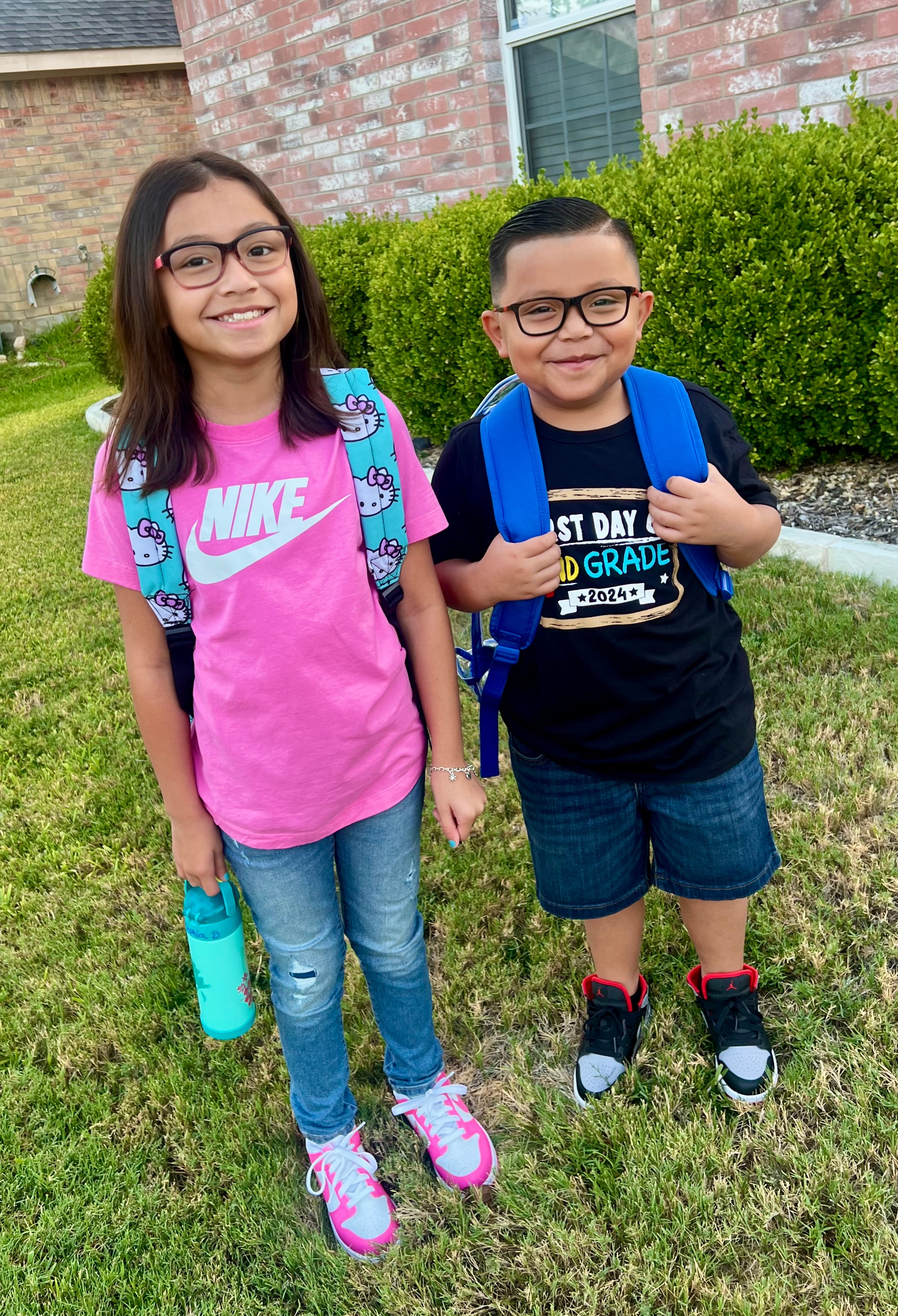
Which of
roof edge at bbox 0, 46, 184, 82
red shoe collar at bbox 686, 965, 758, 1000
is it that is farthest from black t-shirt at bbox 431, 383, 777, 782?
roof edge at bbox 0, 46, 184, 82

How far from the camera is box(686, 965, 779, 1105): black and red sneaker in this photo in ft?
6.68

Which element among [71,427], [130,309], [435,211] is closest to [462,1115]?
[130,309]

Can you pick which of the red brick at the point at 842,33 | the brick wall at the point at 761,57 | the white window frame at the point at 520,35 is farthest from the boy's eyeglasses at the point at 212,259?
the white window frame at the point at 520,35

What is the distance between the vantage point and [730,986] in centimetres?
210

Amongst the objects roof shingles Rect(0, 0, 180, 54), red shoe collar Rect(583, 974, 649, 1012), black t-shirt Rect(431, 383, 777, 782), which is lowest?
red shoe collar Rect(583, 974, 649, 1012)

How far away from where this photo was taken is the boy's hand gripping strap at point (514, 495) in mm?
1726

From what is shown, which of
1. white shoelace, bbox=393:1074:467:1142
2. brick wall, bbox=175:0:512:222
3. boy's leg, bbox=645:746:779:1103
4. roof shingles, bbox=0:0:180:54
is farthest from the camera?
roof shingles, bbox=0:0:180:54

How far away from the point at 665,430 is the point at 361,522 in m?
0.54

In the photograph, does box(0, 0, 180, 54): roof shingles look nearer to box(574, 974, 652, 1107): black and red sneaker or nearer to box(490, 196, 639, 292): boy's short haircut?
box(490, 196, 639, 292): boy's short haircut

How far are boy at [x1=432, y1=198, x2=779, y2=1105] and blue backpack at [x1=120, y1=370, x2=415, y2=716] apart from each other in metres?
0.17

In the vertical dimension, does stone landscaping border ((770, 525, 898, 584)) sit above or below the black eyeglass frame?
below

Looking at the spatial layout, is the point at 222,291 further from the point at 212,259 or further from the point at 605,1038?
the point at 605,1038

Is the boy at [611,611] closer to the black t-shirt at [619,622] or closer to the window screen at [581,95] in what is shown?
the black t-shirt at [619,622]

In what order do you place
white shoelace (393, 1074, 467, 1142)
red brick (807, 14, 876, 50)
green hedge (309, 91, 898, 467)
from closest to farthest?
white shoelace (393, 1074, 467, 1142) → green hedge (309, 91, 898, 467) → red brick (807, 14, 876, 50)
